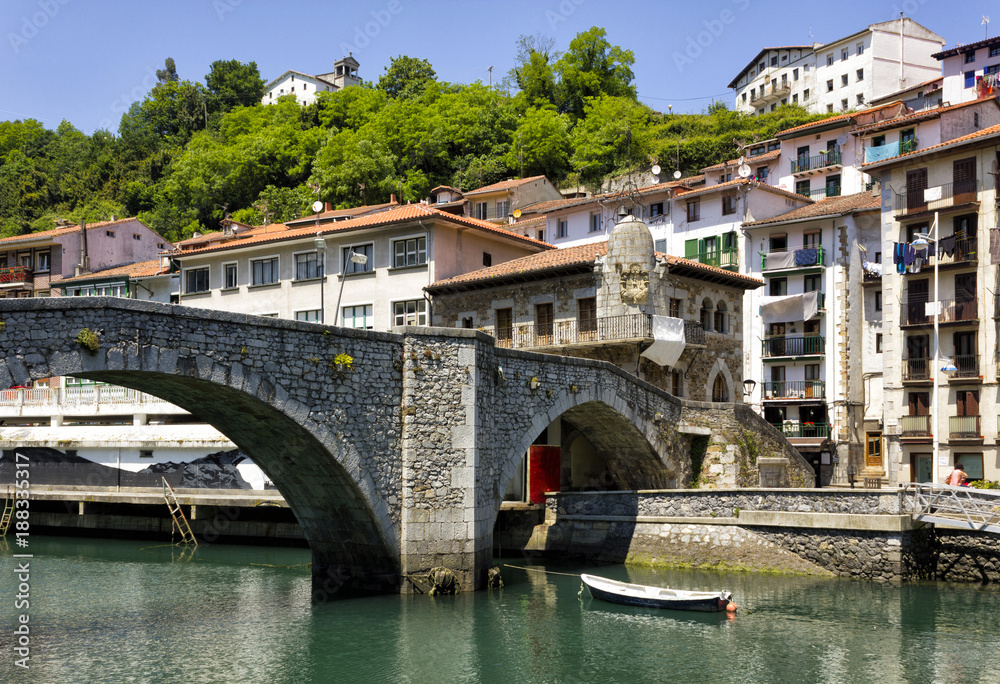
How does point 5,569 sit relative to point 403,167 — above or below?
below

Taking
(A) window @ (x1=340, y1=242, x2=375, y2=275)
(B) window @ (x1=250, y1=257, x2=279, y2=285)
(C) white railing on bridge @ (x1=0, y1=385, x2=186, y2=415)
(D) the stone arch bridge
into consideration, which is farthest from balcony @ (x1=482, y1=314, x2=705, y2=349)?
(C) white railing on bridge @ (x1=0, y1=385, x2=186, y2=415)

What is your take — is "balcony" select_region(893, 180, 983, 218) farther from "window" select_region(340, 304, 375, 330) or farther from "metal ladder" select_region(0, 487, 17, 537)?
"metal ladder" select_region(0, 487, 17, 537)

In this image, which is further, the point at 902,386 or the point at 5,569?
the point at 902,386

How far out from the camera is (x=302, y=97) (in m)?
115

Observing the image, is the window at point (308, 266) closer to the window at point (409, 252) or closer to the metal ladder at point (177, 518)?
the window at point (409, 252)

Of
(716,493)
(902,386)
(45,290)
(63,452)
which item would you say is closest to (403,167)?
(45,290)

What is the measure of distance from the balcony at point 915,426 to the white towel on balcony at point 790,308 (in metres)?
10.4

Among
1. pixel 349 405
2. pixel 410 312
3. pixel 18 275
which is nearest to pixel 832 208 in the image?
pixel 410 312

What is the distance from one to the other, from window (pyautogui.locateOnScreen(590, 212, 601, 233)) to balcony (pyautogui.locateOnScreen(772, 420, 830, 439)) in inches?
618

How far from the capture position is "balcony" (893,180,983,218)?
37.7 metres

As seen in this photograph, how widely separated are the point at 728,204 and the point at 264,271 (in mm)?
24031

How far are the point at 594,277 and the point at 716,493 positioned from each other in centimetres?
1058

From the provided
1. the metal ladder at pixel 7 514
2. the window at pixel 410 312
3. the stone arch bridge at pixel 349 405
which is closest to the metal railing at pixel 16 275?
the metal ladder at pixel 7 514

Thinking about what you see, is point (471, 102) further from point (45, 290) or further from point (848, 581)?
point (848, 581)
